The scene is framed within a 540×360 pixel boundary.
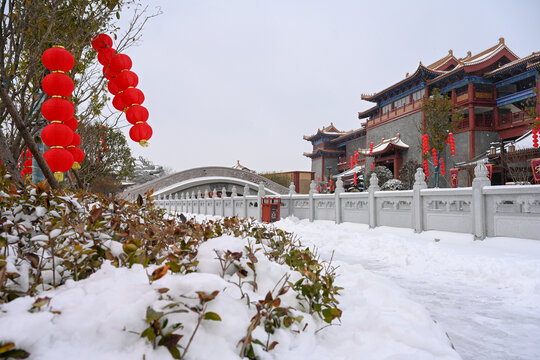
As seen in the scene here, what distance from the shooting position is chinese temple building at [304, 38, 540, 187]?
732 inches

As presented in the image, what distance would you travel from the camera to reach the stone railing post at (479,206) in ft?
20.8

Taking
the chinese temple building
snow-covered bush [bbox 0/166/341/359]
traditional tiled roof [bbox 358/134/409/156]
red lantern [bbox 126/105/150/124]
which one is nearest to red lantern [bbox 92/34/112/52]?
red lantern [bbox 126/105/150/124]

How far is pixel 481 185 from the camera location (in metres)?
6.43

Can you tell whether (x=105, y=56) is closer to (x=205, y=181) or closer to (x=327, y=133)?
(x=205, y=181)

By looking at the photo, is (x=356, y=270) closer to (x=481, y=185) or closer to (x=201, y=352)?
(x=201, y=352)

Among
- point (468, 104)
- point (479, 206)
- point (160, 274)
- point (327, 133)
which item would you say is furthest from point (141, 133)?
point (327, 133)

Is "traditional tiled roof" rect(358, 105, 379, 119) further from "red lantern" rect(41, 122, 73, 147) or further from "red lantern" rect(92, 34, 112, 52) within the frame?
"red lantern" rect(41, 122, 73, 147)

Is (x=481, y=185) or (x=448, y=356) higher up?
(x=481, y=185)

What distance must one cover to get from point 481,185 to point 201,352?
269 inches

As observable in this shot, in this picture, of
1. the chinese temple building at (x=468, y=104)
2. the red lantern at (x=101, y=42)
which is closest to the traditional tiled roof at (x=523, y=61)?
the chinese temple building at (x=468, y=104)

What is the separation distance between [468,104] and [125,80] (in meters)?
21.9

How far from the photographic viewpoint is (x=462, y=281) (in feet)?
13.7

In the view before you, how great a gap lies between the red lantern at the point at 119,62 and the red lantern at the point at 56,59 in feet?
1.92

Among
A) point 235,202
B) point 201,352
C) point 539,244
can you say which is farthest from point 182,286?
point 235,202
